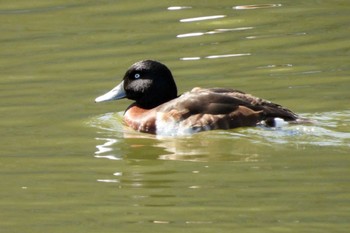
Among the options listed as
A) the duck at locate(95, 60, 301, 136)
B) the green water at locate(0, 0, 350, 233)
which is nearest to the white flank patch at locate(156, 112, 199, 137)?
the duck at locate(95, 60, 301, 136)

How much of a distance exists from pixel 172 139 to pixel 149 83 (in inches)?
43.4

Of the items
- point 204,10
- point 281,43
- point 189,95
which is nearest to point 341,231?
point 189,95

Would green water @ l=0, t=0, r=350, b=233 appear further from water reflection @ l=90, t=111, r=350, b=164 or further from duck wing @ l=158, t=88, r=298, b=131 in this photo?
duck wing @ l=158, t=88, r=298, b=131

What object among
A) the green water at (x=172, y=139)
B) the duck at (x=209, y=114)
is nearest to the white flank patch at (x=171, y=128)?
the duck at (x=209, y=114)

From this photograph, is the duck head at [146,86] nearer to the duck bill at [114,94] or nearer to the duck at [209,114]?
the duck bill at [114,94]

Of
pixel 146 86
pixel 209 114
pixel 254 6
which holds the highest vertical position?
pixel 254 6

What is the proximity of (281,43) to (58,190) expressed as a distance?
5541 mm

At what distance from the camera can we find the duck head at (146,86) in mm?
12656

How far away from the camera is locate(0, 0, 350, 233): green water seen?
906 centimetres

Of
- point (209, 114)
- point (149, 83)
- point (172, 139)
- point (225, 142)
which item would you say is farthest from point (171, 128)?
point (149, 83)

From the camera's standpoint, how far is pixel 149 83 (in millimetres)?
12688

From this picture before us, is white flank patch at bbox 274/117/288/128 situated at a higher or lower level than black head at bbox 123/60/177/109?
lower

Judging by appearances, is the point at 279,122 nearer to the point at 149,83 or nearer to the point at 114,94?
the point at 149,83

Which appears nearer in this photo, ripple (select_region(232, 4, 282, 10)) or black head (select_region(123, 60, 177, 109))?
black head (select_region(123, 60, 177, 109))
